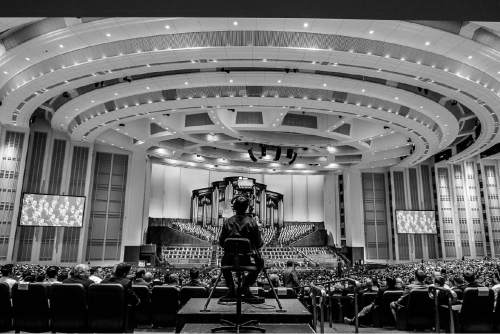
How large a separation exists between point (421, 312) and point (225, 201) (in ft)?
67.3

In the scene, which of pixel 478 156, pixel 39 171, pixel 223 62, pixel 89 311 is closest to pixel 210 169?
pixel 39 171

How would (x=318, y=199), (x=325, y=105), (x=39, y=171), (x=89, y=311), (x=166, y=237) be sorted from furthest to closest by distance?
(x=318, y=199)
(x=166, y=237)
(x=39, y=171)
(x=325, y=105)
(x=89, y=311)

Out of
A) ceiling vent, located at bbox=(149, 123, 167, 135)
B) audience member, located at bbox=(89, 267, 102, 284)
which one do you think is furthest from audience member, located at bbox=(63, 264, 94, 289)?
ceiling vent, located at bbox=(149, 123, 167, 135)

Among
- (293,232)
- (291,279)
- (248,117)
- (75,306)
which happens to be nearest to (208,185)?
(293,232)

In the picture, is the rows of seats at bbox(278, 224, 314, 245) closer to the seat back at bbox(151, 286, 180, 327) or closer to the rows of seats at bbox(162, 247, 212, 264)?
the rows of seats at bbox(162, 247, 212, 264)

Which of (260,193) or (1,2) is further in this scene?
(260,193)

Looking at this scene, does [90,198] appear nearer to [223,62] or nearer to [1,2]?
[223,62]

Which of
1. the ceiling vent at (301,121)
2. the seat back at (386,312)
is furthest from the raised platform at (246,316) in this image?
the ceiling vent at (301,121)

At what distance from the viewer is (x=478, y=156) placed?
24.3 m

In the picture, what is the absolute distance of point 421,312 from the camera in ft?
16.7

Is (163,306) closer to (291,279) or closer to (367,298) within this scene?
(291,279)

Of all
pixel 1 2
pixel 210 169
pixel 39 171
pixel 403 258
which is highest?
pixel 210 169

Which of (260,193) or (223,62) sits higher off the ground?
(223,62)

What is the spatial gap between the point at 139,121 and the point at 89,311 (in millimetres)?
15198
